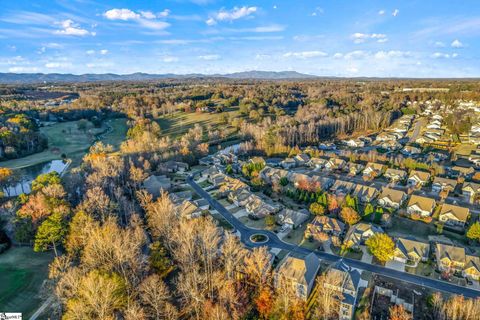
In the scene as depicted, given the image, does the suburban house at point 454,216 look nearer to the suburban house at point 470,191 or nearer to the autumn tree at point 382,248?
the suburban house at point 470,191

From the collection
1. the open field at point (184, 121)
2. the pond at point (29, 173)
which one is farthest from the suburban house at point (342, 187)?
the pond at point (29, 173)

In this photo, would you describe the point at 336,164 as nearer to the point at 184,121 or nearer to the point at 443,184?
the point at 443,184

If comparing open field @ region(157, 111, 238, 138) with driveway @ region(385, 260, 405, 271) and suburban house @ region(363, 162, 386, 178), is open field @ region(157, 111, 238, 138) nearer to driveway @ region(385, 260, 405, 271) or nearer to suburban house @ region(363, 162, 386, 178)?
suburban house @ region(363, 162, 386, 178)

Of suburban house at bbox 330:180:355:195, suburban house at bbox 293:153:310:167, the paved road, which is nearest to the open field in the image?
suburban house at bbox 293:153:310:167

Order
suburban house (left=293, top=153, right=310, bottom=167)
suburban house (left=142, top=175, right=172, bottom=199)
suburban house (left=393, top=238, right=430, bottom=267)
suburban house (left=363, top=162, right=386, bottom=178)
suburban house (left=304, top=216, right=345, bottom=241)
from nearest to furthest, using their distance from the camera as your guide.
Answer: suburban house (left=393, top=238, right=430, bottom=267)
suburban house (left=304, top=216, right=345, bottom=241)
suburban house (left=142, top=175, right=172, bottom=199)
suburban house (left=363, top=162, right=386, bottom=178)
suburban house (left=293, top=153, right=310, bottom=167)

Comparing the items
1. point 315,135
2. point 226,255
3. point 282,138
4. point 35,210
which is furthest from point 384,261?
point 315,135

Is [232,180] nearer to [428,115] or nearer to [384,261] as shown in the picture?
[384,261]
